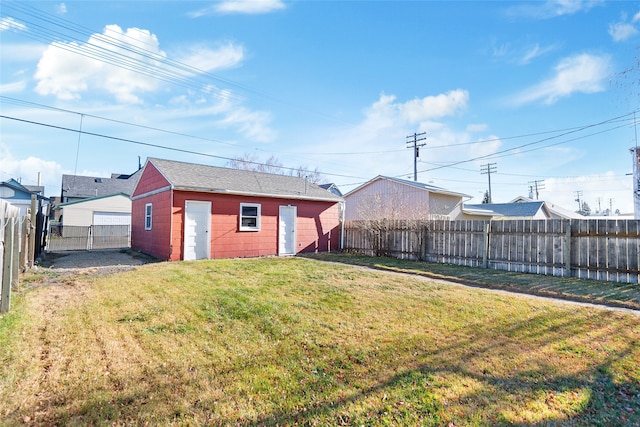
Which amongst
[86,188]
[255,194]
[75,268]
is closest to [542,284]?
[255,194]

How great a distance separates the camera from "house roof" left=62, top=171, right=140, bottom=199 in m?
31.3

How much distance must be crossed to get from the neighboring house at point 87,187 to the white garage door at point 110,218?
471cm

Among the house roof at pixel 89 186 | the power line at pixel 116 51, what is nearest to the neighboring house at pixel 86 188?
the house roof at pixel 89 186

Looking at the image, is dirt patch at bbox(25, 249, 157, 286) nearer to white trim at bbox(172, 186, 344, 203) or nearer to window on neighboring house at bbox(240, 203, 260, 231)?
white trim at bbox(172, 186, 344, 203)

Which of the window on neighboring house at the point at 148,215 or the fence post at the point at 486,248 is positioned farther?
the window on neighboring house at the point at 148,215

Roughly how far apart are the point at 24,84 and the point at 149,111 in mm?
4318

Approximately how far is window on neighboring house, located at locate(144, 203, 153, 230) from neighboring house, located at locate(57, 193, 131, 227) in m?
15.7

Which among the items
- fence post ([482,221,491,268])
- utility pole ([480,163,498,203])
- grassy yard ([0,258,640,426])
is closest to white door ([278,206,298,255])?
fence post ([482,221,491,268])

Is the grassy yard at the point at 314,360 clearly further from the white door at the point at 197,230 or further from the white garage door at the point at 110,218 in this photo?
the white garage door at the point at 110,218

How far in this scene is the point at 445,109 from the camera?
59.3 feet

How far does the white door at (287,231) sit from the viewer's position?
14.2m

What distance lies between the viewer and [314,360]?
350 centimetres

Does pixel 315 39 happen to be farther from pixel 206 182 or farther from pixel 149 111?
pixel 149 111

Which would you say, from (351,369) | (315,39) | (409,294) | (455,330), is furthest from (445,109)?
(351,369)
